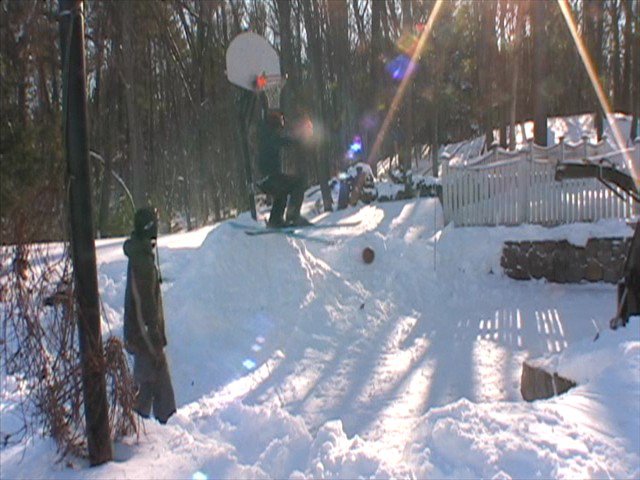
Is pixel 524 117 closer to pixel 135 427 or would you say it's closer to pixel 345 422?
pixel 345 422

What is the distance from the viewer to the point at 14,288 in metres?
2.64

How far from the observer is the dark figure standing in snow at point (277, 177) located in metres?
8.24

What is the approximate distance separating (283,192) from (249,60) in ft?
6.85

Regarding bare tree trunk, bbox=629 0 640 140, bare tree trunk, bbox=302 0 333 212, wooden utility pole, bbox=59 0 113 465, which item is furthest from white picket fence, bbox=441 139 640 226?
bare tree trunk, bbox=629 0 640 140

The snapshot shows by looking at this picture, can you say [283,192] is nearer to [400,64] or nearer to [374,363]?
[374,363]

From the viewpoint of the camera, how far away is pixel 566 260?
11.1m

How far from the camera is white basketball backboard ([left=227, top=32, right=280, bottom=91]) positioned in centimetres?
877

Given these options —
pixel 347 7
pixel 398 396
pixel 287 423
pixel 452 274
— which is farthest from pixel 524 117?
pixel 287 423

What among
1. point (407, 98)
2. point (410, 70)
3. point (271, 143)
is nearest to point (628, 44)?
point (410, 70)

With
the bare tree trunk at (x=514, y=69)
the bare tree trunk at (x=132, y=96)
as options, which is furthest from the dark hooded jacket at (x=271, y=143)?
the bare tree trunk at (x=514, y=69)

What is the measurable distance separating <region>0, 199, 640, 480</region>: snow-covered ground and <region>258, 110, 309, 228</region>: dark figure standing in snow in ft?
3.04

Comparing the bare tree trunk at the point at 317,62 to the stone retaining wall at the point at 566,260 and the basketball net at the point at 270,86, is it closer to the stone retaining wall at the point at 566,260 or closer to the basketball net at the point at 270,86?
the stone retaining wall at the point at 566,260

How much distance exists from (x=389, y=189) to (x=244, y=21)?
12.4m

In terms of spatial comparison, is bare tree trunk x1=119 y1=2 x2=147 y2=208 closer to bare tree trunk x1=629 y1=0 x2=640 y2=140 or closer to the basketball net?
the basketball net
